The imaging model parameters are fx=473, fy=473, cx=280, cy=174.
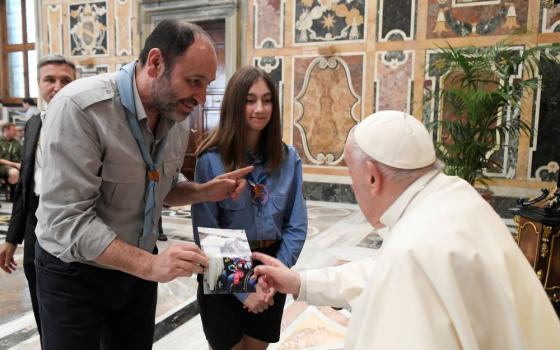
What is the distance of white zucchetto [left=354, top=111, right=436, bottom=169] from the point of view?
137cm

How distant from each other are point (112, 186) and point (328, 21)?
6727 millimetres

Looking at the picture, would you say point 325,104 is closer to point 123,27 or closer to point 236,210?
point 123,27

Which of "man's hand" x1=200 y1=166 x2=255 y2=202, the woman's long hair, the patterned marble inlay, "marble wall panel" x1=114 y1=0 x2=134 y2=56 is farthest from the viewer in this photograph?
"marble wall panel" x1=114 y1=0 x2=134 y2=56

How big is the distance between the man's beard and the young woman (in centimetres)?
44

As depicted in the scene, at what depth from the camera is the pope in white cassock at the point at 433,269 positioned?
1.14m

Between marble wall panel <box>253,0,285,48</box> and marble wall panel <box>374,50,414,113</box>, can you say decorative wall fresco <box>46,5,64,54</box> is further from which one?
marble wall panel <box>374,50,414,113</box>

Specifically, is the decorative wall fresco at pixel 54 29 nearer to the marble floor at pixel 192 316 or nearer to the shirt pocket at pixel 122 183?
the marble floor at pixel 192 316

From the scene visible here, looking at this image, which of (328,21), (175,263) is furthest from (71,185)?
(328,21)

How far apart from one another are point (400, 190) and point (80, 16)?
10.2 m

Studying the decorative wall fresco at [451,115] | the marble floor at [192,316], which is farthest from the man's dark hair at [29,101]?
the decorative wall fresco at [451,115]

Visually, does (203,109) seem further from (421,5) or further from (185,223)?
(421,5)

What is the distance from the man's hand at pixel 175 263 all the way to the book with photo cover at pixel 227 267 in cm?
8

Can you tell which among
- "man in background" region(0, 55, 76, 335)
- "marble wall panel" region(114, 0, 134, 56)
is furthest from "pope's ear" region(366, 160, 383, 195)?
"marble wall panel" region(114, 0, 134, 56)

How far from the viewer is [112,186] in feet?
5.25
